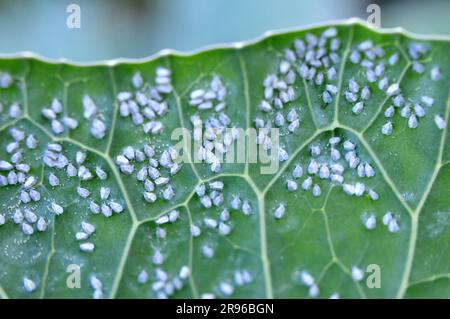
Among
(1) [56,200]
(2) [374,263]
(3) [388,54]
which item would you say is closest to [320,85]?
(3) [388,54]

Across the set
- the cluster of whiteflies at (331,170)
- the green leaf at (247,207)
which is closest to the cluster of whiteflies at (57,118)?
the green leaf at (247,207)

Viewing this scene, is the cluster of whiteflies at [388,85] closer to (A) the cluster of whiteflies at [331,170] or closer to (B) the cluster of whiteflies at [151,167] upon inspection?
(A) the cluster of whiteflies at [331,170]

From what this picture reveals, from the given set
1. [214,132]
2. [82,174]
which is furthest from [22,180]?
[214,132]

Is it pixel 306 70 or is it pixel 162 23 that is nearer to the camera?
pixel 306 70

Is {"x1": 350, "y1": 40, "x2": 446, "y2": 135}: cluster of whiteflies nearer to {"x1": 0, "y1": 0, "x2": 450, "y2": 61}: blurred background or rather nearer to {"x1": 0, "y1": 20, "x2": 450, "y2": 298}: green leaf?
{"x1": 0, "y1": 20, "x2": 450, "y2": 298}: green leaf

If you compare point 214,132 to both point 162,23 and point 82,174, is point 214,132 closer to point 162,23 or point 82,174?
point 82,174

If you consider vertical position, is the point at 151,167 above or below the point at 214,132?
below
